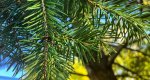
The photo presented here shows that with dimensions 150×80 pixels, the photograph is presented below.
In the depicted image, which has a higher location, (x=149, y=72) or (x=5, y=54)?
(x=5, y=54)

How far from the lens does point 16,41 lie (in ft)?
0.90

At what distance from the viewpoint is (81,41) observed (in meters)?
0.23

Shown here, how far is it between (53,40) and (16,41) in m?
0.07

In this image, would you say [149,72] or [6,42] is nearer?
[6,42]

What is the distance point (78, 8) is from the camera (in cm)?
25

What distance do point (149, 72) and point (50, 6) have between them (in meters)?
1.59

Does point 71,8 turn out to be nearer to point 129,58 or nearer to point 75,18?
point 75,18

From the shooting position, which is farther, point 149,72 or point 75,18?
point 149,72

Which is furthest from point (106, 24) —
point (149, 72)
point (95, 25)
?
point (149, 72)

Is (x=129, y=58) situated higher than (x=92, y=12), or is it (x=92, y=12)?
(x=92, y=12)

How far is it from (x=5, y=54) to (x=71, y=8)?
0.08m

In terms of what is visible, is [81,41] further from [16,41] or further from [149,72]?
[149,72]

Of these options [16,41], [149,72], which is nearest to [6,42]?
[16,41]

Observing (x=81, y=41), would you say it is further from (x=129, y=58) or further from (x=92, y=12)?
(x=129, y=58)
